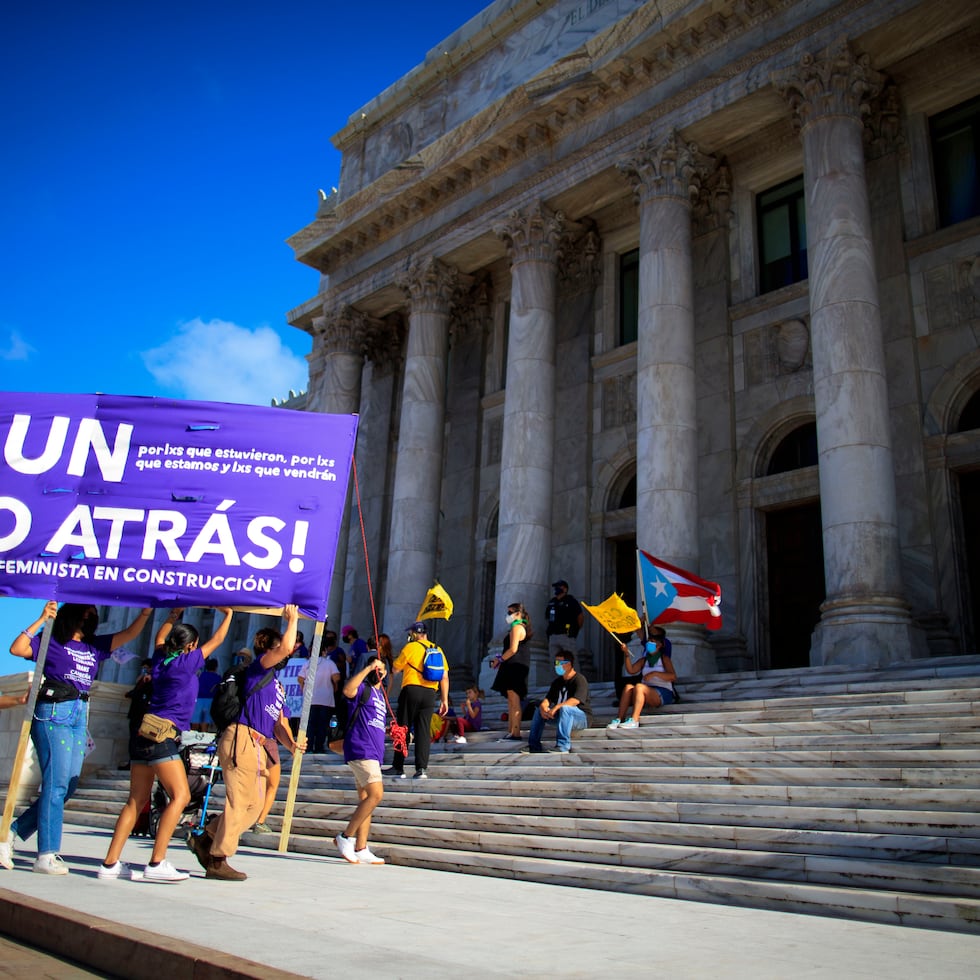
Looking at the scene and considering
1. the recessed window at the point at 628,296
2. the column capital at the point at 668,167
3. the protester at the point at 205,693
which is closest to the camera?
the protester at the point at 205,693

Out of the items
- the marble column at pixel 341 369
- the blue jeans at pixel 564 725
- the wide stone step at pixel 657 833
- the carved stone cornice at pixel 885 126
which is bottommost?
the wide stone step at pixel 657 833

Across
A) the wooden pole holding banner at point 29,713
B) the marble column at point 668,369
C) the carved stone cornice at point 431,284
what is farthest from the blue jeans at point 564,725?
the carved stone cornice at point 431,284

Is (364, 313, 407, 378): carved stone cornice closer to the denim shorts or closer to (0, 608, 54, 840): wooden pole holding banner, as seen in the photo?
(0, 608, 54, 840): wooden pole holding banner

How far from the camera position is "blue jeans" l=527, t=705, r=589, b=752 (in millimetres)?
12109

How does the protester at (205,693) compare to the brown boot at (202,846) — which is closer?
the brown boot at (202,846)

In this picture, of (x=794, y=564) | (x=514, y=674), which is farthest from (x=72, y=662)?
(x=794, y=564)

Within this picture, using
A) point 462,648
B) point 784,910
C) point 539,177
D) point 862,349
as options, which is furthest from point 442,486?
point 784,910

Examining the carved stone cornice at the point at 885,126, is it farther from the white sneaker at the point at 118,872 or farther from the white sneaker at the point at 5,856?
the white sneaker at the point at 5,856

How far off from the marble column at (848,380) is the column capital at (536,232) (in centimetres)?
616

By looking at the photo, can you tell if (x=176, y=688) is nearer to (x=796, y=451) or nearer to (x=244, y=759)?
(x=244, y=759)

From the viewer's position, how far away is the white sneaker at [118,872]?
23.9 feet

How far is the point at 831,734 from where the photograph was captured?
10.6 meters

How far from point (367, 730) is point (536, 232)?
1635 cm

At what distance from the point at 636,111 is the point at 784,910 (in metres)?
18.0
